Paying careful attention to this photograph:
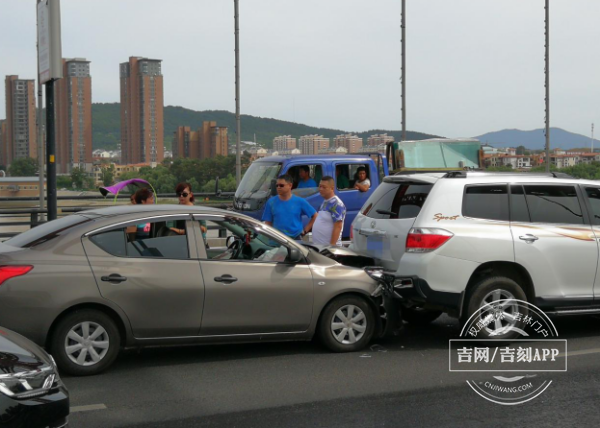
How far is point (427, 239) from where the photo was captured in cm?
755

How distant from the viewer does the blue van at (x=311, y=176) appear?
14484mm

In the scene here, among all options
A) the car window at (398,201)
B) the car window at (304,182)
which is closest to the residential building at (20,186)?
the car window at (304,182)

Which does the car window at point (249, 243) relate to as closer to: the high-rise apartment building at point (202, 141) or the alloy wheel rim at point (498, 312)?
the alloy wheel rim at point (498, 312)

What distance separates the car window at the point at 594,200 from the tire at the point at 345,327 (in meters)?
2.80

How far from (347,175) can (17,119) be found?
43.2 m

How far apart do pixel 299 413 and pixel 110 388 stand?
171 cm

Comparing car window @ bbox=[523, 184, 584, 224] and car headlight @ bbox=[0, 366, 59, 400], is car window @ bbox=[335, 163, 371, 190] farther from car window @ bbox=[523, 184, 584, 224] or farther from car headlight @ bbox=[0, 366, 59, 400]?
car headlight @ bbox=[0, 366, 59, 400]

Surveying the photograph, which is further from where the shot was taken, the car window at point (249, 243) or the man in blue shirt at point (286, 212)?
the man in blue shirt at point (286, 212)

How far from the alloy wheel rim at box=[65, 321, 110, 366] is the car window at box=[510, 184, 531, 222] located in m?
4.29

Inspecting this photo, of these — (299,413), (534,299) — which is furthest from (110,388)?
(534,299)

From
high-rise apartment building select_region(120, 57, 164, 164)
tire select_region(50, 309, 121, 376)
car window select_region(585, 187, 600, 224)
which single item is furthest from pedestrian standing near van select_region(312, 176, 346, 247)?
high-rise apartment building select_region(120, 57, 164, 164)

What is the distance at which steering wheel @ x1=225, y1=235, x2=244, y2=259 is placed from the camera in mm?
7264

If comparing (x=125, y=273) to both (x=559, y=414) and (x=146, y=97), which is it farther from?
(x=146, y=97)

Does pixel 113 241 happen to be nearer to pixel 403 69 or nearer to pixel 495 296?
pixel 495 296
